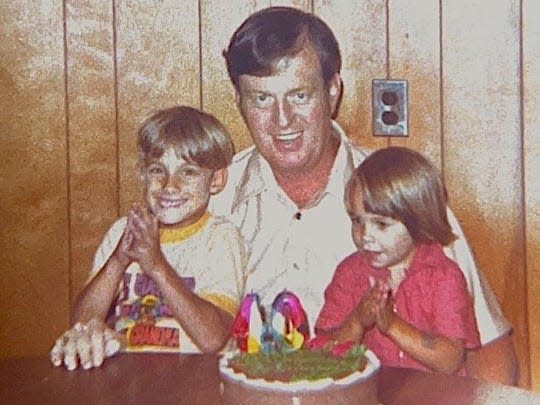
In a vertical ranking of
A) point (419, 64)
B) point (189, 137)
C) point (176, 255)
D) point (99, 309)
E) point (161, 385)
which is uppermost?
point (419, 64)

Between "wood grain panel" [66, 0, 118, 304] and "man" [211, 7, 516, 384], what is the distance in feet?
0.78

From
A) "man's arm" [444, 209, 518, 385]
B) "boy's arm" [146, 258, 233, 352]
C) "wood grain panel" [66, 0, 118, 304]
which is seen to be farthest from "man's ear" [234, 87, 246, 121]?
"man's arm" [444, 209, 518, 385]

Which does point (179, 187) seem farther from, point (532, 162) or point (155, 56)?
point (532, 162)

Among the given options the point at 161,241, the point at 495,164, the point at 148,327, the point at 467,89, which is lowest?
the point at 148,327

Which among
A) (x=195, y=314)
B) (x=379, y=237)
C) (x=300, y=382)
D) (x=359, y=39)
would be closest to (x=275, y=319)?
(x=195, y=314)

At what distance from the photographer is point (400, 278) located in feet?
6.97

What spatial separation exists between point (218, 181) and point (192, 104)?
163 millimetres

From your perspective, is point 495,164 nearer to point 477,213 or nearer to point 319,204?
point 477,213

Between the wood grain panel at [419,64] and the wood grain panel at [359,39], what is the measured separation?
0.02 meters

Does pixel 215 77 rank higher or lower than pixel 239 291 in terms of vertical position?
higher


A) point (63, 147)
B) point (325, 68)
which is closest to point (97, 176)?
point (63, 147)

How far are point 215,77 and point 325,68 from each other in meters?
0.22

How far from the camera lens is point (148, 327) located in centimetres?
219

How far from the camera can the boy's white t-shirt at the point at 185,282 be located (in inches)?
86.0
